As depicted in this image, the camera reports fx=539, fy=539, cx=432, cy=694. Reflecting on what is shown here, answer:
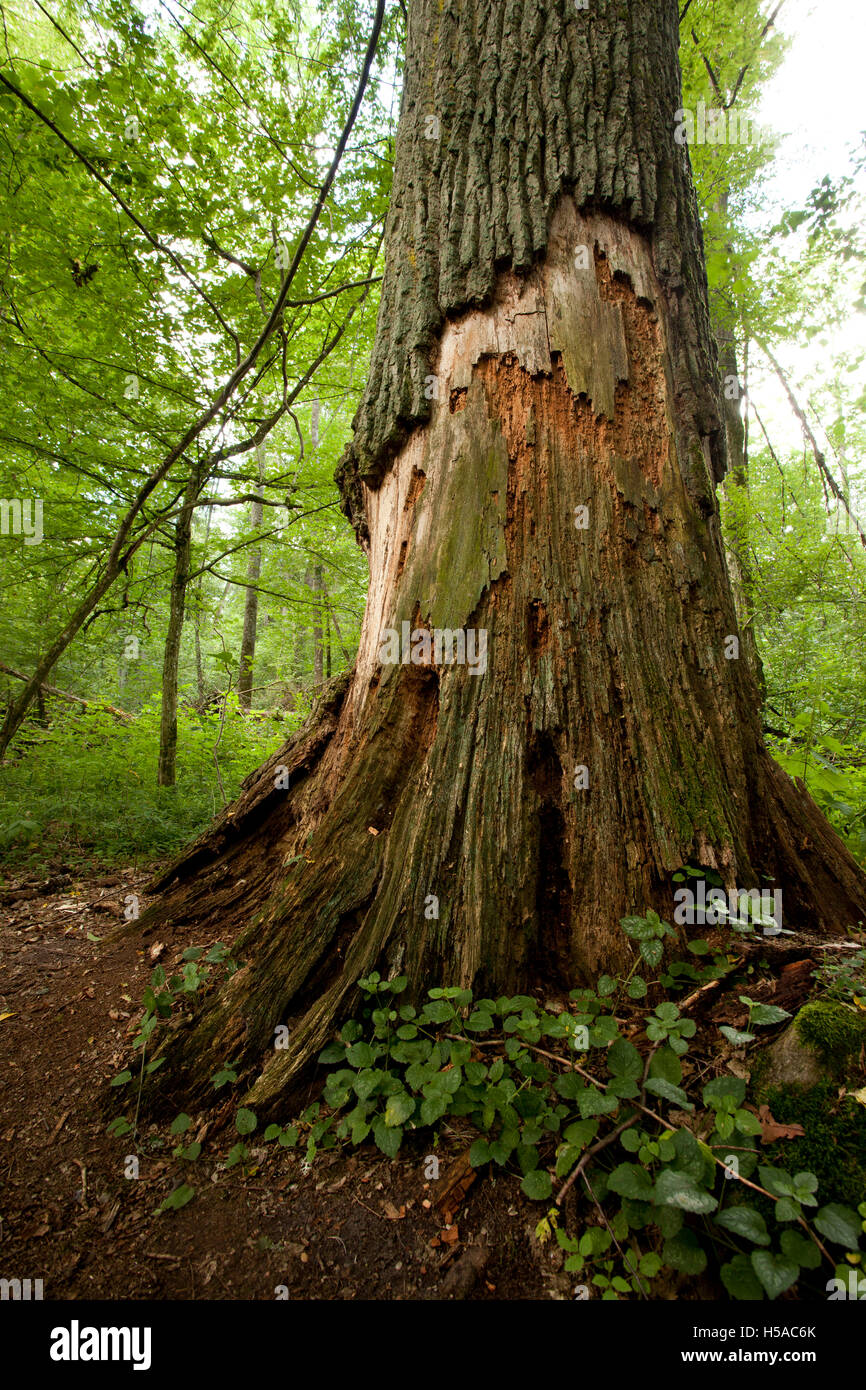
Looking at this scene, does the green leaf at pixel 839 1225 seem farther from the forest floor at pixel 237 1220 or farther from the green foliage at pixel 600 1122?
the forest floor at pixel 237 1220

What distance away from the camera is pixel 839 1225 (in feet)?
3.43

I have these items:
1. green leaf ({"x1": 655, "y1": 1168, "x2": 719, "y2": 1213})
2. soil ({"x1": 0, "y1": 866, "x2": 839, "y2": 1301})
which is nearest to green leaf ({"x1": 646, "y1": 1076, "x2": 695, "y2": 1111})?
green leaf ({"x1": 655, "y1": 1168, "x2": 719, "y2": 1213})

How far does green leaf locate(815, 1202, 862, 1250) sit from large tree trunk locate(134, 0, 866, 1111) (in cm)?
78

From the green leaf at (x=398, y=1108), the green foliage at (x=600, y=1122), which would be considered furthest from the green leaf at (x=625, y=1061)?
the green leaf at (x=398, y=1108)

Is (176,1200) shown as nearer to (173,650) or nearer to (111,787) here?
(111,787)

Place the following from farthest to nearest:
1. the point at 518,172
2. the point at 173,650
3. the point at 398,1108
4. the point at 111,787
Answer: the point at 173,650 < the point at 111,787 < the point at 518,172 < the point at 398,1108

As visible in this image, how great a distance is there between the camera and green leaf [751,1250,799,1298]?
1.00 meters

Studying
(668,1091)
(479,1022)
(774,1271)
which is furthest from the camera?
(479,1022)

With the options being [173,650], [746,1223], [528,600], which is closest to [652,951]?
[746,1223]

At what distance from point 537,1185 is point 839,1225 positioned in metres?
0.64

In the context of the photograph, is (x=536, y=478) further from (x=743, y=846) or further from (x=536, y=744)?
(x=743, y=846)

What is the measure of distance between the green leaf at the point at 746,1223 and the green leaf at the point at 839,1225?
0.34 ft

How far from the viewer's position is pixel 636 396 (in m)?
2.30

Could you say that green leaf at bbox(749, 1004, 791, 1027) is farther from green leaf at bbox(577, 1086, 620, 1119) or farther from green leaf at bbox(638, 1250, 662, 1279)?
green leaf at bbox(638, 1250, 662, 1279)
